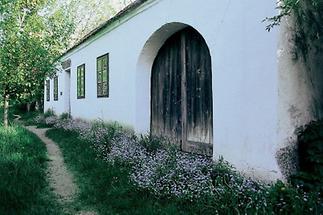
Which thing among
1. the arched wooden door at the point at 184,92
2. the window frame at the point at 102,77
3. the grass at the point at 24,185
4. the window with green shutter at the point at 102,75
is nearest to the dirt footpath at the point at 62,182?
the grass at the point at 24,185

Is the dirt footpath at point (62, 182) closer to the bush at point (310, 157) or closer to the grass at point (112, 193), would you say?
the grass at point (112, 193)

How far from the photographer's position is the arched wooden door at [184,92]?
6840mm

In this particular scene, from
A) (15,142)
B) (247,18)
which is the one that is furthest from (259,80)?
(15,142)

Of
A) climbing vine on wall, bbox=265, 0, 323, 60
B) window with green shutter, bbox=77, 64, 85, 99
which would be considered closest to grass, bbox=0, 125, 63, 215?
climbing vine on wall, bbox=265, 0, 323, 60

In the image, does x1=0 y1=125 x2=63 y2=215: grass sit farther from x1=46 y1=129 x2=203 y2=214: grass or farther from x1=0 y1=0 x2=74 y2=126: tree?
x1=0 y1=0 x2=74 y2=126: tree

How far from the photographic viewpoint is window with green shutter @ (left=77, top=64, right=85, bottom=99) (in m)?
14.1

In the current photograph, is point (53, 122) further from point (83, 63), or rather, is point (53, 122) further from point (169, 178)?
point (169, 178)

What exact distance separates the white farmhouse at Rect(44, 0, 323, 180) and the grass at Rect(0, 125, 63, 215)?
2.69 meters

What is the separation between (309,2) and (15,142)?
7138mm

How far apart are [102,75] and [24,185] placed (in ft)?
21.7

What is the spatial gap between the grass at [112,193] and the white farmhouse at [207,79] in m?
1.41

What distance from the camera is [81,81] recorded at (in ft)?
47.8

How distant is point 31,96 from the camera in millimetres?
12422

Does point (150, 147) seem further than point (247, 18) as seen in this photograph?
Yes
